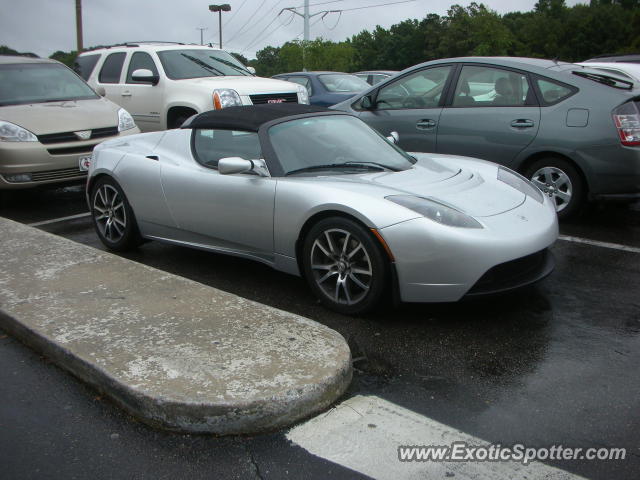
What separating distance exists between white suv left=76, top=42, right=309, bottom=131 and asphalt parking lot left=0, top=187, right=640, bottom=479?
490 centimetres

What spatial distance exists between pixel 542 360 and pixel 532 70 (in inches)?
156

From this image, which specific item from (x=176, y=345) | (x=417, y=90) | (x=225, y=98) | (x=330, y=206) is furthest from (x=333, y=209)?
(x=225, y=98)

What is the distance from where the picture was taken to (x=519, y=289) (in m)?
4.01

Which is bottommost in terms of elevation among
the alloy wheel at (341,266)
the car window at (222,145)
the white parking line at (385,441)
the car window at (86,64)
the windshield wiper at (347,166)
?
the white parking line at (385,441)

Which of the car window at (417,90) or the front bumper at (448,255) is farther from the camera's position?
the car window at (417,90)

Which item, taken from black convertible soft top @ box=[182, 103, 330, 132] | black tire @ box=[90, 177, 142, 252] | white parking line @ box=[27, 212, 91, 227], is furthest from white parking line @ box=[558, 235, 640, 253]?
white parking line @ box=[27, 212, 91, 227]

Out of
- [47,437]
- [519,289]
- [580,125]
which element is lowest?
[47,437]

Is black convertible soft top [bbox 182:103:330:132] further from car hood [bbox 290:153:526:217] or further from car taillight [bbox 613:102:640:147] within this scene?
car taillight [bbox 613:102:640:147]

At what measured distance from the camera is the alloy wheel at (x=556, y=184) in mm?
6302

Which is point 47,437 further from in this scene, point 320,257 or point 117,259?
point 117,259

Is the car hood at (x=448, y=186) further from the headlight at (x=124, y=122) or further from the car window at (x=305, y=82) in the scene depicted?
the car window at (x=305, y=82)

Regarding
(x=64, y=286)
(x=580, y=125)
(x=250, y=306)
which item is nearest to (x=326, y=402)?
(x=250, y=306)

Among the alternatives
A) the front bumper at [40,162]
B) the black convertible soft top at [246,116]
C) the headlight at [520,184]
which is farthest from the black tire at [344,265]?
the front bumper at [40,162]

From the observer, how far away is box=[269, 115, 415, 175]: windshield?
464 centimetres
